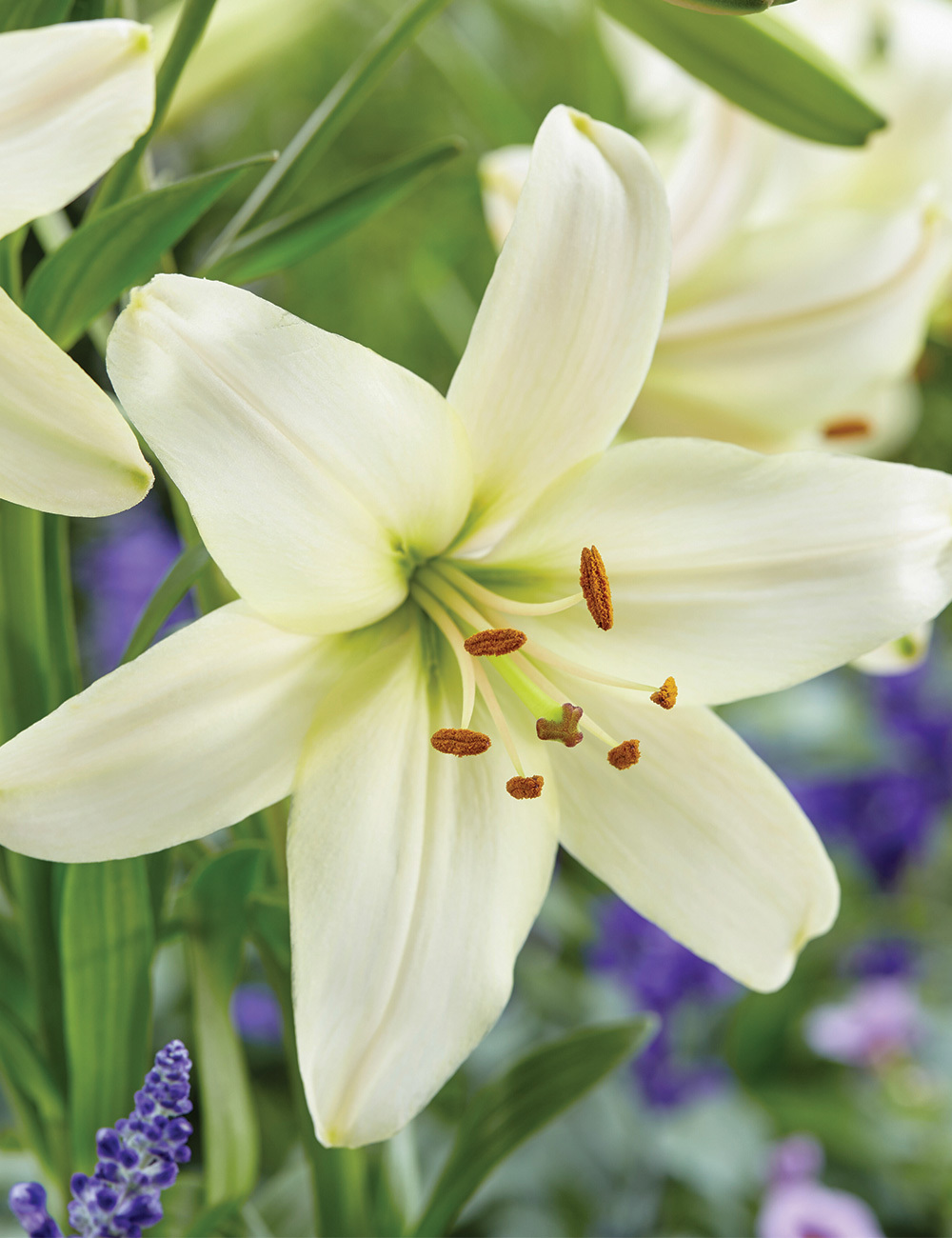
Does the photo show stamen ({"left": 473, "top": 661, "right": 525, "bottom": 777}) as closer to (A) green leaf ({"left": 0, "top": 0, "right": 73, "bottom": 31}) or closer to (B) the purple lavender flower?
(B) the purple lavender flower

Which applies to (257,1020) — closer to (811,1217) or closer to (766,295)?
(811,1217)

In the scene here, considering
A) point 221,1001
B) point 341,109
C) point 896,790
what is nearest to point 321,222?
point 341,109

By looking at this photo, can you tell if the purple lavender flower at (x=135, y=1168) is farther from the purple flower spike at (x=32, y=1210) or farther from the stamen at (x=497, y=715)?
the stamen at (x=497, y=715)

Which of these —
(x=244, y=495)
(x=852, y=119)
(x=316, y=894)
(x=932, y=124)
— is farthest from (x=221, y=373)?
(x=932, y=124)

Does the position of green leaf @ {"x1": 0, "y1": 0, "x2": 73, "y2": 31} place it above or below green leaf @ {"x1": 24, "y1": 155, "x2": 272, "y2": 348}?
above

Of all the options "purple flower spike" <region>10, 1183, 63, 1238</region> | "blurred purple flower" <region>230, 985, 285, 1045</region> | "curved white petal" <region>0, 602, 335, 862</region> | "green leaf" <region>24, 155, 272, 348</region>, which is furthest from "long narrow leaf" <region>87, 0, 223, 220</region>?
"blurred purple flower" <region>230, 985, 285, 1045</region>

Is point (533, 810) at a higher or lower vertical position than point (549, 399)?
lower

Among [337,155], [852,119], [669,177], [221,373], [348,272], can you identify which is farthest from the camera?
[337,155]

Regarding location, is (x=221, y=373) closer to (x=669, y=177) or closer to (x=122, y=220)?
(x=122, y=220)
